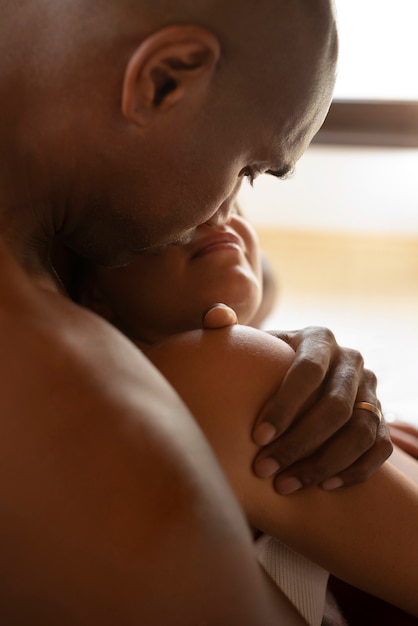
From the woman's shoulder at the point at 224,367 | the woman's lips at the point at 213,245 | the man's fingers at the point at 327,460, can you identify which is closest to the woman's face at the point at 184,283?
the woman's lips at the point at 213,245

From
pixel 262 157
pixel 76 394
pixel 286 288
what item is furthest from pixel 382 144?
pixel 76 394

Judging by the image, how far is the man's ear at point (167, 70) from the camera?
0.73 meters

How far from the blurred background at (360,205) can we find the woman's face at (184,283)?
46.0 inches

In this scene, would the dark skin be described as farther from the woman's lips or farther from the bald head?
the woman's lips

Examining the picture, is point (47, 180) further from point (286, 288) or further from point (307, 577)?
point (286, 288)

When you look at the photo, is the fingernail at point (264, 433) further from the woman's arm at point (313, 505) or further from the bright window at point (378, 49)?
the bright window at point (378, 49)

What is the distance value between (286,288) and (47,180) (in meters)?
1.88

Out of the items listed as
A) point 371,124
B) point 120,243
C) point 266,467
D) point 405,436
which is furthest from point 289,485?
point 371,124

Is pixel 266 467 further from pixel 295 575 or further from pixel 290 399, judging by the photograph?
pixel 295 575

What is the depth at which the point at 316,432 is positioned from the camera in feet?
2.80

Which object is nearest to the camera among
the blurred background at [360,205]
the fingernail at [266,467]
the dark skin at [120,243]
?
the dark skin at [120,243]

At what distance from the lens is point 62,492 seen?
60cm

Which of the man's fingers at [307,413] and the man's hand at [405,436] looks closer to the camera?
the man's fingers at [307,413]

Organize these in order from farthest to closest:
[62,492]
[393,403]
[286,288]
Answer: [286,288] < [393,403] < [62,492]
